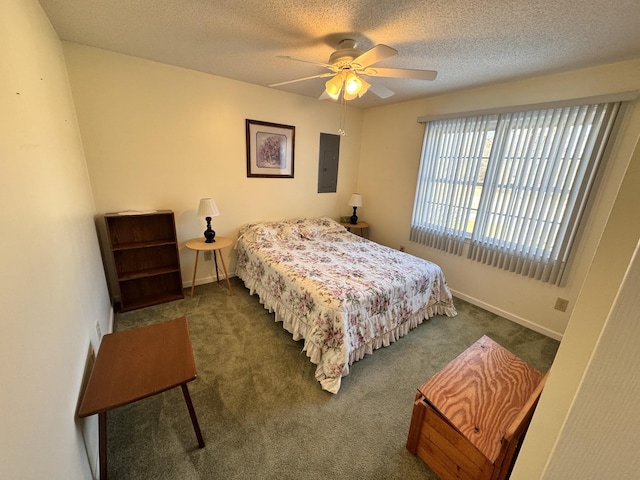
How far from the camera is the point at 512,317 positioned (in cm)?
266

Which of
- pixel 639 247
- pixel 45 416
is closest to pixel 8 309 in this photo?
pixel 45 416

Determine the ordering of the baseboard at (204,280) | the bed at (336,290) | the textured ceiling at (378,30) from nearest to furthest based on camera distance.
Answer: the textured ceiling at (378,30)
the bed at (336,290)
the baseboard at (204,280)

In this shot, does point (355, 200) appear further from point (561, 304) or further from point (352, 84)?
point (561, 304)

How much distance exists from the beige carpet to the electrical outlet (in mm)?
315

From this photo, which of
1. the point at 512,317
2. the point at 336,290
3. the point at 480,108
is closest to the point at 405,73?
the point at 480,108

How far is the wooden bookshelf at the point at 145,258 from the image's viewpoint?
2455 millimetres

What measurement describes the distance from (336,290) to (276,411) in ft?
2.88

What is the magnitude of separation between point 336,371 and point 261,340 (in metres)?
0.77

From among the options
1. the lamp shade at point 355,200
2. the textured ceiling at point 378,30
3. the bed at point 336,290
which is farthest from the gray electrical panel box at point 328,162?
the textured ceiling at point 378,30

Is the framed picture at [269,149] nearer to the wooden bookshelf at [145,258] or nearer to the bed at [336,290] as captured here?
the bed at [336,290]

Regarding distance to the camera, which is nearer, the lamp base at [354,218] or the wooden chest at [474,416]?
the wooden chest at [474,416]

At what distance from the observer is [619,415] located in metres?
0.42

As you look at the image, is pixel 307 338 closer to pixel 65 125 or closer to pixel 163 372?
pixel 163 372

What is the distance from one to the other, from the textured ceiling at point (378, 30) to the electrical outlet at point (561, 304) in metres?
1.97
